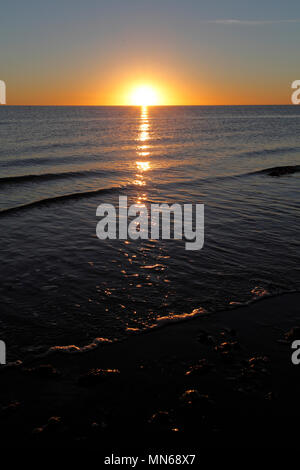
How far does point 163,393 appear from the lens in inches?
230

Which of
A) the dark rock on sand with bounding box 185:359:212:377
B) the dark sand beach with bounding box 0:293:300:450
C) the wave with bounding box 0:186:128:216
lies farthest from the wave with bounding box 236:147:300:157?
the dark rock on sand with bounding box 185:359:212:377

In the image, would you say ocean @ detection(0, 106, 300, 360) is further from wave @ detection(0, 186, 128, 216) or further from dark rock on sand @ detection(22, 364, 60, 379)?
dark rock on sand @ detection(22, 364, 60, 379)

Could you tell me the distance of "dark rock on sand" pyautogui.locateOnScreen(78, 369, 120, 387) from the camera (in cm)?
603

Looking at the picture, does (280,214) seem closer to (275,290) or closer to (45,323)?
(275,290)

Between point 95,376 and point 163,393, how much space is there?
129cm

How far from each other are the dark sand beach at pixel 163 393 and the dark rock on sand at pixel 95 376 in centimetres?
2

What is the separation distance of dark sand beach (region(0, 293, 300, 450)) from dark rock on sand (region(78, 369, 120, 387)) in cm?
2

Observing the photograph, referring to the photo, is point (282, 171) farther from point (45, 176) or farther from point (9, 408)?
point (9, 408)

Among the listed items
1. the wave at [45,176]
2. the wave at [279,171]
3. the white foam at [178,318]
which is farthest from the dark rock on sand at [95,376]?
the wave at [279,171]

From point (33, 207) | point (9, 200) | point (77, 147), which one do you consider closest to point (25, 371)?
point (33, 207)

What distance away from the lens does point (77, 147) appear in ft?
155

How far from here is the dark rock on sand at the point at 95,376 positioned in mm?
6031

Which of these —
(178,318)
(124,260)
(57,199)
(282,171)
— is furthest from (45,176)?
(178,318)

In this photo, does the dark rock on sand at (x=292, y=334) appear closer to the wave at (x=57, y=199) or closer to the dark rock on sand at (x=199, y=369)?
the dark rock on sand at (x=199, y=369)
